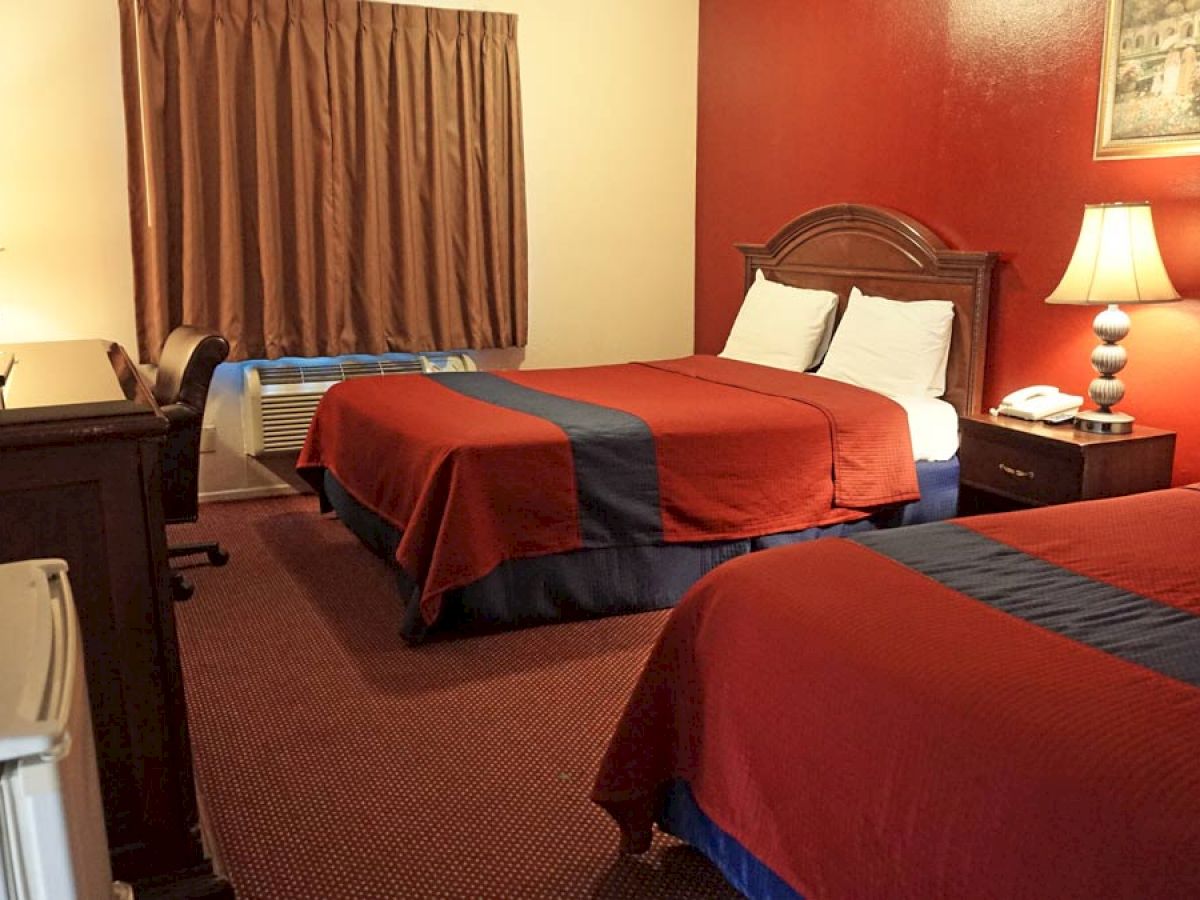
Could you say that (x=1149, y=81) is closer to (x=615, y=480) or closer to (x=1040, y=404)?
(x=1040, y=404)

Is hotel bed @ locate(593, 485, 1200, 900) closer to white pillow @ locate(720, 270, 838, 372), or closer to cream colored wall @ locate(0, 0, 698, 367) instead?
white pillow @ locate(720, 270, 838, 372)

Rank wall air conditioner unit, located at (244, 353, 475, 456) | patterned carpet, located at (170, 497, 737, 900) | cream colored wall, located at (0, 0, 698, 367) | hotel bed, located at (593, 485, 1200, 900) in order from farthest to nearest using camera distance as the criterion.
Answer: wall air conditioner unit, located at (244, 353, 475, 456), cream colored wall, located at (0, 0, 698, 367), patterned carpet, located at (170, 497, 737, 900), hotel bed, located at (593, 485, 1200, 900)

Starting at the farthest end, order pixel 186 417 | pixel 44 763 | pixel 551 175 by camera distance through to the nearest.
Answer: pixel 551 175, pixel 186 417, pixel 44 763

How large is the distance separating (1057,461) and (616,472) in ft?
4.27

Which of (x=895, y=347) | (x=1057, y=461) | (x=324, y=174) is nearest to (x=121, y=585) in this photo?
(x=1057, y=461)

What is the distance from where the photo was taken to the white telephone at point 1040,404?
11.2 feet

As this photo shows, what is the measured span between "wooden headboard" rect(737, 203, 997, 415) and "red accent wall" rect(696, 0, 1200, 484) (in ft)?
0.27

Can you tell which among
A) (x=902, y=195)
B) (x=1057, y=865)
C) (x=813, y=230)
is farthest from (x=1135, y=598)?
(x=813, y=230)

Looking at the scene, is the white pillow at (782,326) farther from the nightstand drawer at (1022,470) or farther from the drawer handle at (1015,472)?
the drawer handle at (1015,472)

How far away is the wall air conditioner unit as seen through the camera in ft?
16.0

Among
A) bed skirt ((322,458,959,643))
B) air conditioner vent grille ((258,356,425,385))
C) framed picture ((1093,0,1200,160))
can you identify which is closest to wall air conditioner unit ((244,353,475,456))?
air conditioner vent grille ((258,356,425,385))

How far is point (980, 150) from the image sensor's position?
3.97 metres

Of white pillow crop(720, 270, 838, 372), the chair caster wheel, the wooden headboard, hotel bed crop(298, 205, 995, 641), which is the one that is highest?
the wooden headboard

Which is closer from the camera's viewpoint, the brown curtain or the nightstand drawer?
the nightstand drawer
